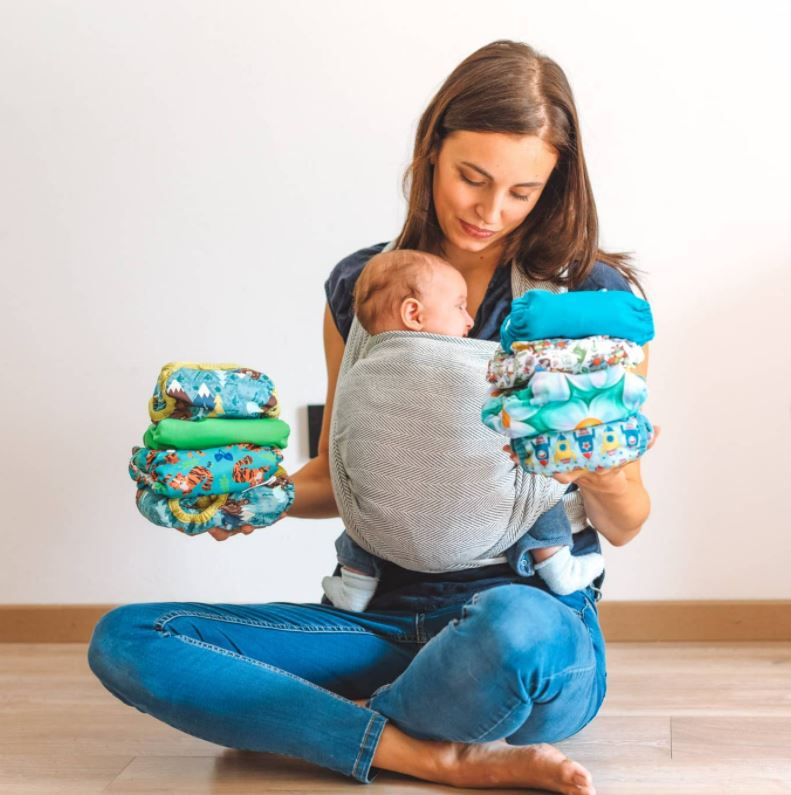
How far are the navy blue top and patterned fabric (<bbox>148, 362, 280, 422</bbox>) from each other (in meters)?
0.29

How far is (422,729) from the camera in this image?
1.42 m

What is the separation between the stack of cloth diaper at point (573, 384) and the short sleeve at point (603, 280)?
327 millimetres

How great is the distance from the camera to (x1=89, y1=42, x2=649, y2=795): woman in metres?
1.37

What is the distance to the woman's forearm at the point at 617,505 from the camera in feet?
4.66

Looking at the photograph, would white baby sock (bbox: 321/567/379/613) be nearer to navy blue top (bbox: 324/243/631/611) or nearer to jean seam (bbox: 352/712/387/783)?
navy blue top (bbox: 324/243/631/611)

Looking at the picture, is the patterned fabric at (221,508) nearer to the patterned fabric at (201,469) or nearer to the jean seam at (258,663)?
the patterned fabric at (201,469)

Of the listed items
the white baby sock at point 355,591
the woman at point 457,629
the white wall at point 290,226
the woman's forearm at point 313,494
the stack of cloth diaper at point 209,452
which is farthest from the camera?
the white wall at point 290,226

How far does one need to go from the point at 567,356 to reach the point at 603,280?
1.36 feet

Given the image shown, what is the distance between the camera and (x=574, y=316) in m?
1.28

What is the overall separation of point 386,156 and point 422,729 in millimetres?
1205

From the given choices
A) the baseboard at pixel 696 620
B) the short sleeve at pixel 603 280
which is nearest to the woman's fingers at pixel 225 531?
the short sleeve at pixel 603 280

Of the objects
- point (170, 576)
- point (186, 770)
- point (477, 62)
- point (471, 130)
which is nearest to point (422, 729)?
point (186, 770)

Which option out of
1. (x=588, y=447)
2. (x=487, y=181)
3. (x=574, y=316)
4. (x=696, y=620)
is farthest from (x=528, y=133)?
(x=696, y=620)

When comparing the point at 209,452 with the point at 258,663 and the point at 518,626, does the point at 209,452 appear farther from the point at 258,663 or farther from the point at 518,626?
the point at 518,626
